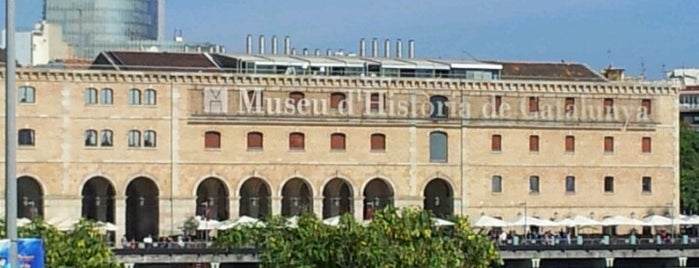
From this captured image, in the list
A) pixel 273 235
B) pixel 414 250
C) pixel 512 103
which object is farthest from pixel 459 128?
pixel 414 250

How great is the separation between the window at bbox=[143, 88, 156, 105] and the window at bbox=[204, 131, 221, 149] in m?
3.11

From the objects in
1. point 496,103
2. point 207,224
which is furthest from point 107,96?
point 496,103

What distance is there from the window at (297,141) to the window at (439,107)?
687cm

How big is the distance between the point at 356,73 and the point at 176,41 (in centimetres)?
5949

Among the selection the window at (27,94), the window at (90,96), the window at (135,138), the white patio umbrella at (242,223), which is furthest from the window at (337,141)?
the window at (27,94)

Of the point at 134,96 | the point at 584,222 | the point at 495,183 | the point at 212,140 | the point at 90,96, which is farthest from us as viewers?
the point at 495,183

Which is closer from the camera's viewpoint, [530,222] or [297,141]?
[530,222]

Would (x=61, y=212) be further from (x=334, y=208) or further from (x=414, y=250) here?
(x=414, y=250)

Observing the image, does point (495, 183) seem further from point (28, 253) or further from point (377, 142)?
point (28, 253)

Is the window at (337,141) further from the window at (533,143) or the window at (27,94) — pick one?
the window at (27,94)

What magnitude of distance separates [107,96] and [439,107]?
16.8 metres

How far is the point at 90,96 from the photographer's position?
310ft

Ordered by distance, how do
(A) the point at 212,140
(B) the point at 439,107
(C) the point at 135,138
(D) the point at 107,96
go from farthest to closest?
(B) the point at 439,107 → (A) the point at 212,140 → (C) the point at 135,138 → (D) the point at 107,96

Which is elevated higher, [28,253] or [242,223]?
[28,253]
